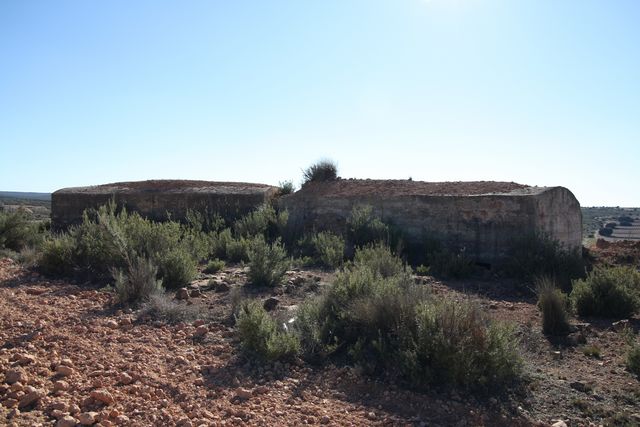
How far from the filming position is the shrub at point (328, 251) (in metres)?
10.7

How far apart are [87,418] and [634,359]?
499 cm

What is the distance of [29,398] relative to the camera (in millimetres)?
3936

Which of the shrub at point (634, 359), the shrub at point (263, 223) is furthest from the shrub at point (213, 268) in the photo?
the shrub at point (634, 359)

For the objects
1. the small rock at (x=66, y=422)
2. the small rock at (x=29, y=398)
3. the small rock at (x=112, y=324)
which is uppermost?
the small rock at (x=112, y=324)

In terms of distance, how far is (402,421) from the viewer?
4051 millimetres

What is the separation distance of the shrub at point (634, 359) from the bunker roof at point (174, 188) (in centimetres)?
1183

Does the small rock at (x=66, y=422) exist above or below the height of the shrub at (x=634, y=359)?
below

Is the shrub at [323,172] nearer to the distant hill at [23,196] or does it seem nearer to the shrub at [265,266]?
the shrub at [265,266]

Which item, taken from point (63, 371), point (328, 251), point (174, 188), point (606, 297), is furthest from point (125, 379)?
point (174, 188)

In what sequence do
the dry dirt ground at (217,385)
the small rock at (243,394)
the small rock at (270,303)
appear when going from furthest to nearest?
the small rock at (270,303) < the small rock at (243,394) < the dry dirt ground at (217,385)

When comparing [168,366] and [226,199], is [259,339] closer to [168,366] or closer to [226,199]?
[168,366]

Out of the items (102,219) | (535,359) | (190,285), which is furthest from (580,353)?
(102,219)

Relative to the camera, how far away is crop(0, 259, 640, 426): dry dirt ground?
13.1ft

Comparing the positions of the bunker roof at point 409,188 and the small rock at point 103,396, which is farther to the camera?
the bunker roof at point 409,188
